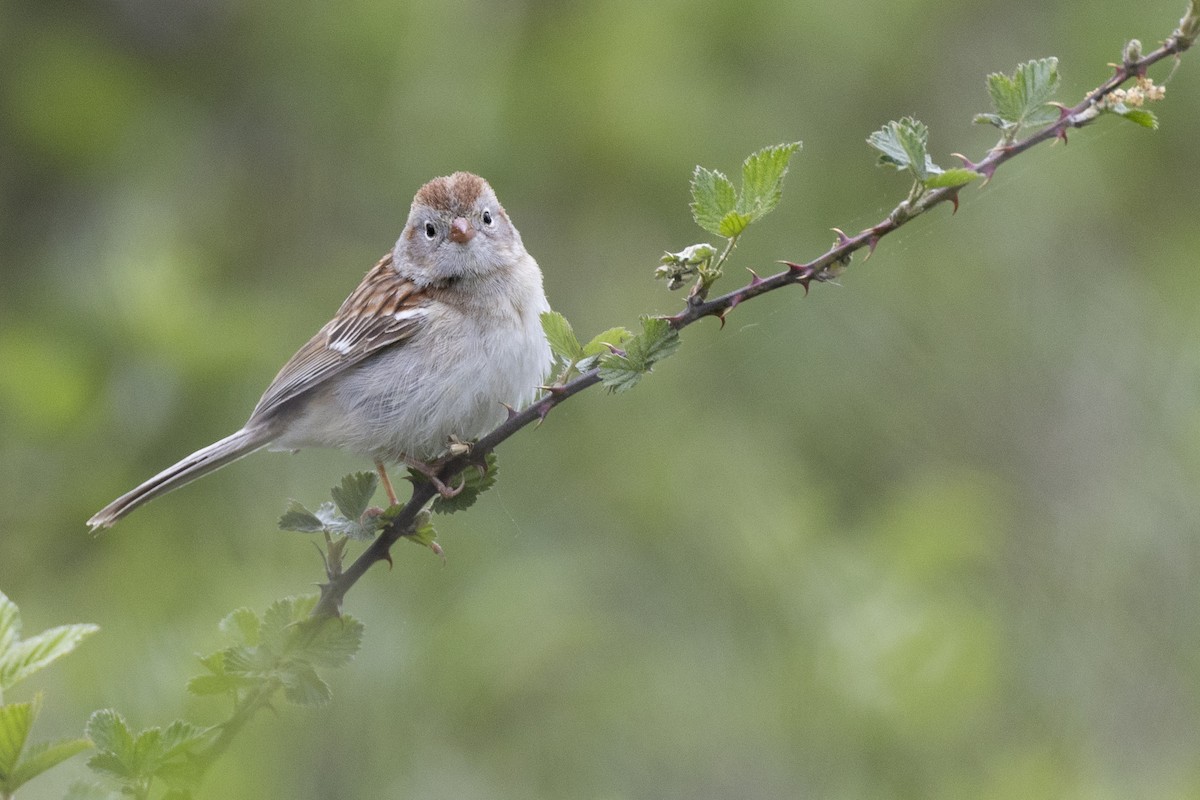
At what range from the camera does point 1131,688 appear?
13.0ft

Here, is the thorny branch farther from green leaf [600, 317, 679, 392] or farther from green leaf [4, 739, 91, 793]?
green leaf [4, 739, 91, 793]

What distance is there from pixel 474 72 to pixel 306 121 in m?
1.07

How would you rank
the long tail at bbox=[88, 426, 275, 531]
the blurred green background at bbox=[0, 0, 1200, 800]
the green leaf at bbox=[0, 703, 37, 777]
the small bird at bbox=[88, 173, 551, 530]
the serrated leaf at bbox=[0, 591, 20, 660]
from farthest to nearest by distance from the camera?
1. the blurred green background at bbox=[0, 0, 1200, 800]
2. the small bird at bbox=[88, 173, 551, 530]
3. the long tail at bbox=[88, 426, 275, 531]
4. the serrated leaf at bbox=[0, 591, 20, 660]
5. the green leaf at bbox=[0, 703, 37, 777]

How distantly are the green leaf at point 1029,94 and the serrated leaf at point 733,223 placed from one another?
0.35 metres

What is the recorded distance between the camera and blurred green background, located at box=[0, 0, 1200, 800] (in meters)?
3.95

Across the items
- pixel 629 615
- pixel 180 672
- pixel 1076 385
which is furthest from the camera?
pixel 629 615

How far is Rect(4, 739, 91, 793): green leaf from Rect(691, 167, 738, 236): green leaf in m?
0.97

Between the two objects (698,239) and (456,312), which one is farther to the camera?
(698,239)

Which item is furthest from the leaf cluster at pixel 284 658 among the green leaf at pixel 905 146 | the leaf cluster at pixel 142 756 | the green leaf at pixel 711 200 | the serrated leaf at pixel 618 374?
the green leaf at pixel 905 146

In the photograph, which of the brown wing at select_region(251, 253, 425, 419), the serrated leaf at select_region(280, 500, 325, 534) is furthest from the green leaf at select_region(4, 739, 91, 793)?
the brown wing at select_region(251, 253, 425, 419)

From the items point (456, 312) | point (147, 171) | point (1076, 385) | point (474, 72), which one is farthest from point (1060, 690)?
point (147, 171)

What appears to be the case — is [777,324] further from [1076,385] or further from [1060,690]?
[1060,690]

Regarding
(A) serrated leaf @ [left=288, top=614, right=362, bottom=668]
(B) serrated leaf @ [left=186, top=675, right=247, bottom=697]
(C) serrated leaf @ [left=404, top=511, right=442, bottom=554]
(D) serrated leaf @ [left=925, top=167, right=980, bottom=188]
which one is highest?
(D) serrated leaf @ [left=925, top=167, right=980, bottom=188]

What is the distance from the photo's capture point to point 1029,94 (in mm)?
1835
